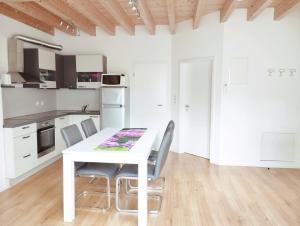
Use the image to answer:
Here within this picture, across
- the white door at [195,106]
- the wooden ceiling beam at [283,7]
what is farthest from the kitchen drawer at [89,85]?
the wooden ceiling beam at [283,7]

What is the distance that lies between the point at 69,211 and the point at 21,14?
369 centimetres

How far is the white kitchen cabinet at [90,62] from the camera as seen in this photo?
538 cm

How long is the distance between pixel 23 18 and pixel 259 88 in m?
4.52

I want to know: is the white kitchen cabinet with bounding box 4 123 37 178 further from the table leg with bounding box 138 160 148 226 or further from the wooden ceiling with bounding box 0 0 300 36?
the table leg with bounding box 138 160 148 226

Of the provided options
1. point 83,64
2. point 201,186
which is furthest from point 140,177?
point 83,64

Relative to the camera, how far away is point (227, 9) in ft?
13.0

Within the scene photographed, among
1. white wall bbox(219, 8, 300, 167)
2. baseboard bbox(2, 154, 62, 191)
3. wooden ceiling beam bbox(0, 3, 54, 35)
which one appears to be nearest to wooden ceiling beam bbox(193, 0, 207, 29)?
white wall bbox(219, 8, 300, 167)

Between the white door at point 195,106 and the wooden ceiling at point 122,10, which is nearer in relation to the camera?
the wooden ceiling at point 122,10

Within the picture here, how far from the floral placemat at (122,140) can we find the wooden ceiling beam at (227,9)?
2291 mm

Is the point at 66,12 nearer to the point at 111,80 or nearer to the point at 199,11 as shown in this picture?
the point at 111,80

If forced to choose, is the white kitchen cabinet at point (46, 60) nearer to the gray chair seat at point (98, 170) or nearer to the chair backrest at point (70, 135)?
the chair backrest at point (70, 135)

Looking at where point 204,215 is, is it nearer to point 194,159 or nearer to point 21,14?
point 194,159

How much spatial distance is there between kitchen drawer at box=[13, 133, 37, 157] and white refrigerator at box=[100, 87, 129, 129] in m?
1.61

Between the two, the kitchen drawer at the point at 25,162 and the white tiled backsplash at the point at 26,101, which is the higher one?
the white tiled backsplash at the point at 26,101
